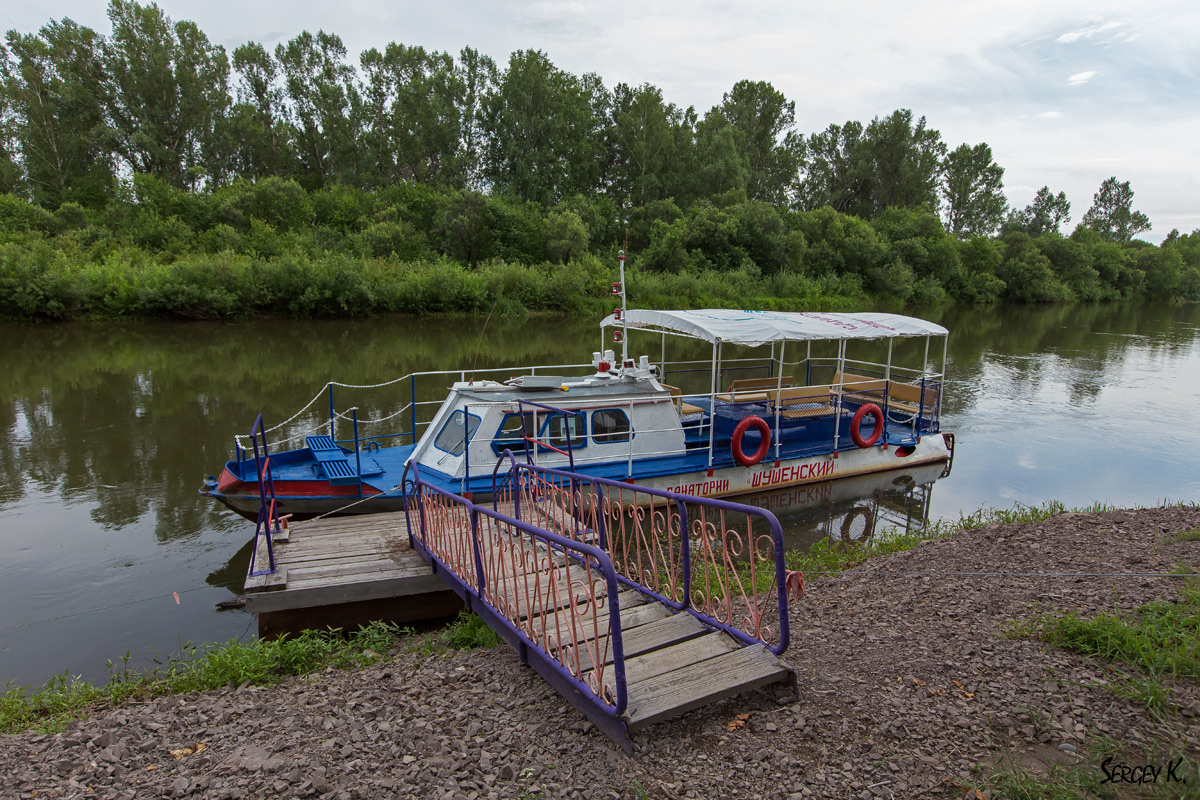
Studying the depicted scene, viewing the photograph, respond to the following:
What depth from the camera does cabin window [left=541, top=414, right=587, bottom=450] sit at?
9.99 metres

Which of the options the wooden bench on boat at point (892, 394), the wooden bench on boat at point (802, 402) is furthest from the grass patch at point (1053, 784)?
the wooden bench on boat at point (892, 394)

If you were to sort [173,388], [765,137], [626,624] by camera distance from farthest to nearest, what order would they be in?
[765,137] < [173,388] < [626,624]

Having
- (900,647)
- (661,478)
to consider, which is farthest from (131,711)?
(661,478)

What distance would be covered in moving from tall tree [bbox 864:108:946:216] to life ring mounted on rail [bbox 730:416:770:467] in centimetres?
7762

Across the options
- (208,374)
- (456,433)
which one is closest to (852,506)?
(456,433)

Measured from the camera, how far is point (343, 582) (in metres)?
6.78

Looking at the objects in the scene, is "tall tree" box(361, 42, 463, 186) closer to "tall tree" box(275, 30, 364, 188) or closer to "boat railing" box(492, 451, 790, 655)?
"tall tree" box(275, 30, 364, 188)

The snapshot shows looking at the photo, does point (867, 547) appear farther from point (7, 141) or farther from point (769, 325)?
point (7, 141)

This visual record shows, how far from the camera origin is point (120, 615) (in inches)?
299

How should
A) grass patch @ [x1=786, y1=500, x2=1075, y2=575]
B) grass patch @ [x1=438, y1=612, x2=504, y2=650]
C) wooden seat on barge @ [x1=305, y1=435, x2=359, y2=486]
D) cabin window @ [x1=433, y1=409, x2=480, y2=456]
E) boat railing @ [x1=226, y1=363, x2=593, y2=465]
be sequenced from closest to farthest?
grass patch @ [x1=438, y1=612, x2=504, y2=650]
grass patch @ [x1=786, y1=500, x2=1075, y2=575]
wooden seat on barge @ [x1=305, y1=435, x2=359, y2=486]
cabin window @ [x1=433, y1=409, x2=480, y2=456]
boat railing @ [x1=226, y1=363, x2=593, y2=465]

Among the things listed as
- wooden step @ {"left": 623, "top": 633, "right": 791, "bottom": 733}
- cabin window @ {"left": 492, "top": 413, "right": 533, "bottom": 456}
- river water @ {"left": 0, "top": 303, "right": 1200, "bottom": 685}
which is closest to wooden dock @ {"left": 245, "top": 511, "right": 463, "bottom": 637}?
river water @ {"left": 0, "top": 303, "right": 1200, "bottom": 685}

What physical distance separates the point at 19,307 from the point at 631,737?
3661 cm

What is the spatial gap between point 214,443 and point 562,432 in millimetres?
8367

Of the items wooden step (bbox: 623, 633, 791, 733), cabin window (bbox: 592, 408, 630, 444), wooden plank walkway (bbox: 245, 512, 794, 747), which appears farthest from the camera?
cabin window (bbox: 592, 408, 630, 444)
